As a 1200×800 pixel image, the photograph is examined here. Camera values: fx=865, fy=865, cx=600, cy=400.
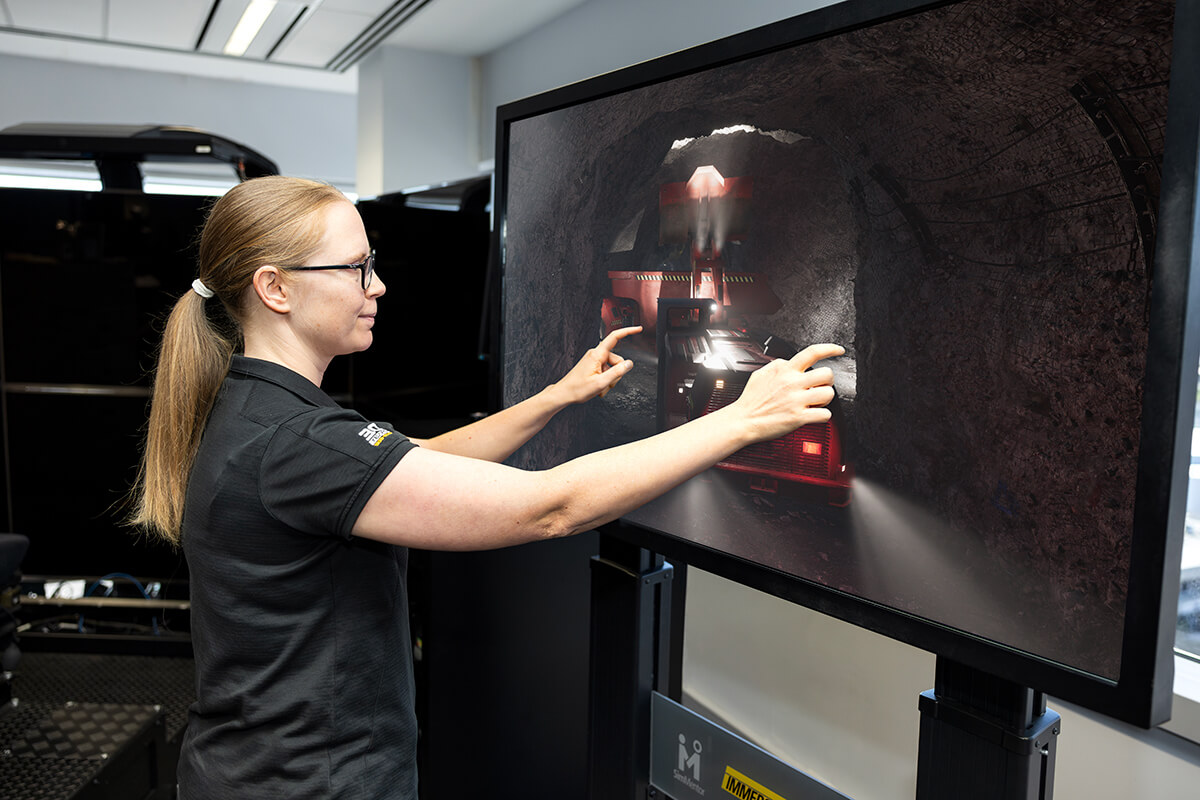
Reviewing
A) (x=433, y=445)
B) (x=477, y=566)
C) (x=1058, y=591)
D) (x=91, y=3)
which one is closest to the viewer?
(x=1058, y=591)

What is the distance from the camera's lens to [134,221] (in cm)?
332

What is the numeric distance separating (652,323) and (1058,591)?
693 mm

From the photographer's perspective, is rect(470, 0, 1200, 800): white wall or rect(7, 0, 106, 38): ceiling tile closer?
rect(470, 0, 1200, 800): white wall

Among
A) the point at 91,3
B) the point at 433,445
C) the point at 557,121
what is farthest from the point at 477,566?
the point at 91,3

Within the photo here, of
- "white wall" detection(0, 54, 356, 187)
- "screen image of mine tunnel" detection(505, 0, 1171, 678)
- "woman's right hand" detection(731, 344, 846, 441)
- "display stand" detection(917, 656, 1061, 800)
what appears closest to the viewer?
"screen image of mine tunnel" detection(505, 0, 1171, 678)

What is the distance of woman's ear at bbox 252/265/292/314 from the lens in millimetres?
1132

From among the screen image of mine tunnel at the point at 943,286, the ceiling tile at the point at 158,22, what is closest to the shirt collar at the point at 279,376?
the screen image of mine tunnel at the point at 943,286

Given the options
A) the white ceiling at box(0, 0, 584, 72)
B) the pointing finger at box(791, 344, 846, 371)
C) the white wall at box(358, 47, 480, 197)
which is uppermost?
the white ceiling at box(0, 0, 584, 72)

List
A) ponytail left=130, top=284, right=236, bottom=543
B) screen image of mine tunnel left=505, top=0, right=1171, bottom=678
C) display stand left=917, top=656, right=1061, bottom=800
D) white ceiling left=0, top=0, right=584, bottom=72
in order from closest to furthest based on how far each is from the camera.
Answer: screen image of mine tunnel left=505, top=0, right=1171, bottom=678 → display stand left=917, top=656, right=1061, bottom=800 → ponytail left=130, top=284, right=236, bottom=543 → white ceiling left=0, top=0, right=584, bottom=72

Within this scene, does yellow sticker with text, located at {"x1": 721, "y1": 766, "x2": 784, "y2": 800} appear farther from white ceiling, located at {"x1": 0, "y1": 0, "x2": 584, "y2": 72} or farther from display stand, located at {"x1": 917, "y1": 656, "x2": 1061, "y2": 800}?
white ceiling, located at {"x1": 0, "y1": 0, "x2": 584, "y2": 72}

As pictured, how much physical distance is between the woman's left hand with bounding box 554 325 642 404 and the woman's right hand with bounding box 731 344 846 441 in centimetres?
34

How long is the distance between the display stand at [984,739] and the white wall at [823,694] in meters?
0.84

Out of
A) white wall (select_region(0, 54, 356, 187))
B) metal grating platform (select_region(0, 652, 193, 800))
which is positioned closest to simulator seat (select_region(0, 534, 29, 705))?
metal grating platform (select_region(0, 652, 193, 800))

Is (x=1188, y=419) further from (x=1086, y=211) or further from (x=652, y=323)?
(x=652, y=323)
